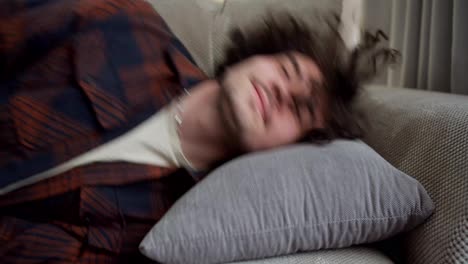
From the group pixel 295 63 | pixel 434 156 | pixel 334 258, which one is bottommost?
pixel 334 258

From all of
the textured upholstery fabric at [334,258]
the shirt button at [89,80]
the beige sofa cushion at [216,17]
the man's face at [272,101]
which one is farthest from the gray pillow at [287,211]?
the beige sofa cushion at [216,17]

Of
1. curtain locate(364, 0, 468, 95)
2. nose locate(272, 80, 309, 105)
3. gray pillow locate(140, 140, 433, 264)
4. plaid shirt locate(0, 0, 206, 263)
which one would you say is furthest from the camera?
curtain locate(364, 0, 468, 95)

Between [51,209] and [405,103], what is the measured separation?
0.78 meters

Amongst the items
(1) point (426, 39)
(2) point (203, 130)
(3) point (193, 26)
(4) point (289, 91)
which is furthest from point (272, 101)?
(1) point (426, 39)

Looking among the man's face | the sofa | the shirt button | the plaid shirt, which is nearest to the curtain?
the sofa

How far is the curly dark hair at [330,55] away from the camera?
1062mm

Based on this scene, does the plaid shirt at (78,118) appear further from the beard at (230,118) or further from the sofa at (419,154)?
the sofa at (419,154)

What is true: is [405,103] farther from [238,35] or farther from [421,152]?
[238,35]

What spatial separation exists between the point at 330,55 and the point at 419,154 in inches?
13.7

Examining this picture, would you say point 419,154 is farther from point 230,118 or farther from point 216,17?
point 216,17

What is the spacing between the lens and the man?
0.89m

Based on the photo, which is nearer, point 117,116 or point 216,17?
point 117,116

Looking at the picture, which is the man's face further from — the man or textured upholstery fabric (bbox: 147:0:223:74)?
textured upholstery fabric (bbox: 147:0:223:74)

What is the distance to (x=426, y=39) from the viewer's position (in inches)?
57.9
